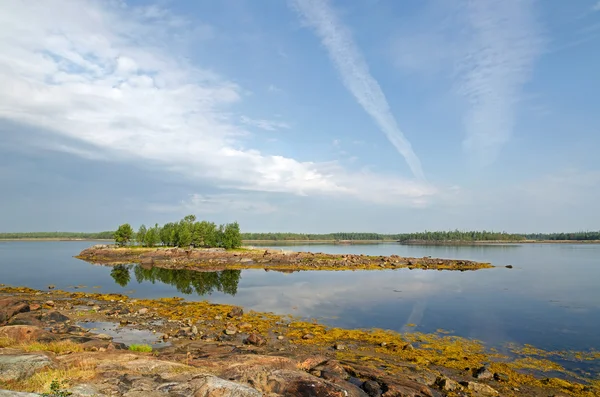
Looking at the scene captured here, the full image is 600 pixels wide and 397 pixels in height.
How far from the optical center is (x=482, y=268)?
321 ft

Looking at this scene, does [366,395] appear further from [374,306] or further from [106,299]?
[106,299]

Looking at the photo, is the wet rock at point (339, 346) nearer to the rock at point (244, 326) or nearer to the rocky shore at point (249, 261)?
the rock at point (244, 326)

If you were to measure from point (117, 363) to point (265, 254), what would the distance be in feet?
332

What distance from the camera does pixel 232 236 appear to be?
139m

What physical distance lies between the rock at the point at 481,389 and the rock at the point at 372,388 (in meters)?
5.59

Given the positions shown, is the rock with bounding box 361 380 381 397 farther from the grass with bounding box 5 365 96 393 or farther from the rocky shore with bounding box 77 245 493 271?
the rocky shore with bounding box 77 245 493 271

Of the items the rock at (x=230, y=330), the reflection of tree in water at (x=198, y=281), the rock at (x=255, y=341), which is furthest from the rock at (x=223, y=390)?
the reflection of tree in water at (x=198, y=281)

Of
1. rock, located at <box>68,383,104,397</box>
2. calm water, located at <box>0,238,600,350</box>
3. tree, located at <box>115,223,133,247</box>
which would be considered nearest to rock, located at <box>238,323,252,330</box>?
calm water, located at <box>0,238,600,350</box>

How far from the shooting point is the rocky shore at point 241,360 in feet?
48.5

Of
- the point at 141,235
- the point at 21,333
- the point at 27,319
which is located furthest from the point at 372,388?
the point at 141,235

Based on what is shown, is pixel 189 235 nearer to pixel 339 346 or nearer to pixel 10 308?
pixel 10 308

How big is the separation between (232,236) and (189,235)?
17979 mm

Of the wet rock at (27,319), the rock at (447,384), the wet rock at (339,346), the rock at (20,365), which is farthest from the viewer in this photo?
the wet rock at (27,319)

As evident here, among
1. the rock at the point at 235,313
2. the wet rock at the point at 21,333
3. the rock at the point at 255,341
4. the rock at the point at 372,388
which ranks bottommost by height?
the rock at the point at 235,313
